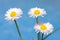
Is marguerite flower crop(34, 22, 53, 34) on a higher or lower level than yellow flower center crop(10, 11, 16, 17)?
lower

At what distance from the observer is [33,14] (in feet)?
0.84

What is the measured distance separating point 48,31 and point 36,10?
0.19ft

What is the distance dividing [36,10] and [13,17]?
51mm

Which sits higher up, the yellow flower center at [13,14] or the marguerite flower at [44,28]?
the yellow flower center at [13,14]

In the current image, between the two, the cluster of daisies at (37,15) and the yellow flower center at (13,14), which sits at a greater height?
the yellow flower center at (13,14)

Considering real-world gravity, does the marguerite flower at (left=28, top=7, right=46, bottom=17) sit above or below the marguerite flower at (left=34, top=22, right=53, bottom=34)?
above

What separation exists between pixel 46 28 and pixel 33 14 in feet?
0.11

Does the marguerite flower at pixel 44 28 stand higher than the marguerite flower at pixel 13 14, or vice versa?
the marguerite flower at pixel 13 14

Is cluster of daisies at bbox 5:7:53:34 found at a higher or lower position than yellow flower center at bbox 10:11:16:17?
lower

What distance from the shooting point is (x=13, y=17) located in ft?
0.83

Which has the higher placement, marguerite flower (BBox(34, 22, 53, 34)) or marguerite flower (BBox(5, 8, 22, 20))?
marguerite flower (BBox(5, 8, 22, 20))

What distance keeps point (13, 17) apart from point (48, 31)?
65 mm

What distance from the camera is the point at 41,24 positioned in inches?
10.1

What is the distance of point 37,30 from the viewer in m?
0.23
